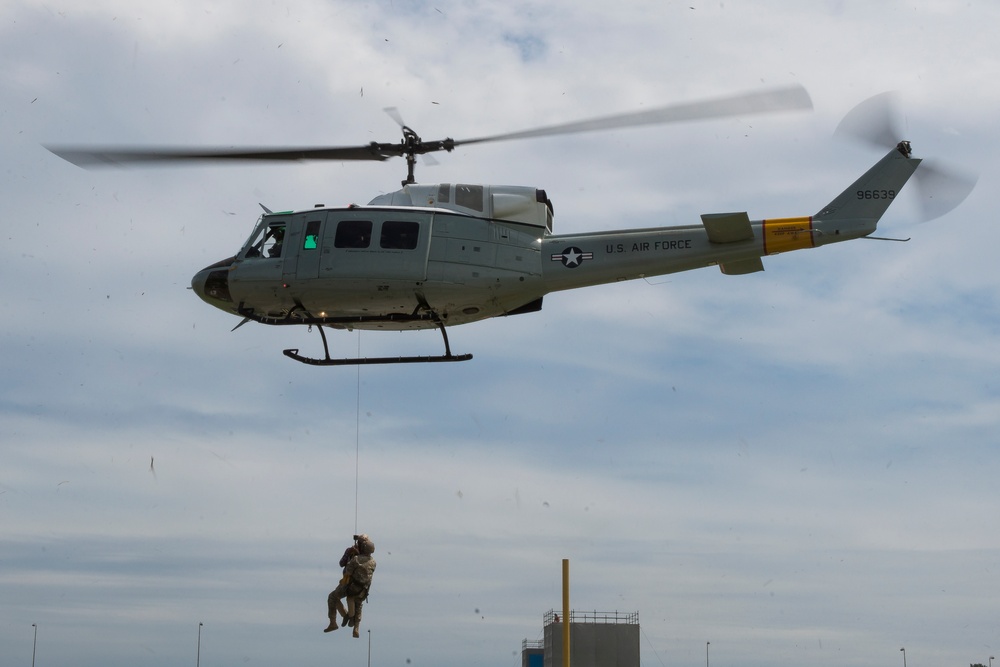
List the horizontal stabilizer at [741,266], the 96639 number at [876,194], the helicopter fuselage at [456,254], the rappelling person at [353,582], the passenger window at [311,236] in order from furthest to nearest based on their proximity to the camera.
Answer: the 96639 number at [876,194], the horizontal stabilizer at [741,266], the passenger window at [311,236], the helicopter fuselage at [456,254], the rappelling person at [353,582]

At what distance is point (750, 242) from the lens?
96.5ft

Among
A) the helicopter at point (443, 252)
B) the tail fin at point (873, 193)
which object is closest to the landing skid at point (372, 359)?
the helicopter at point (443, 252)

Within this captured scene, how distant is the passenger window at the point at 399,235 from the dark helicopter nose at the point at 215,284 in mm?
3930

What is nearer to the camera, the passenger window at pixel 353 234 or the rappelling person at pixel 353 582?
the rappelling person at pixel 353 582

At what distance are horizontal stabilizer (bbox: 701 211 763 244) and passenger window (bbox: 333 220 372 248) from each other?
756cm

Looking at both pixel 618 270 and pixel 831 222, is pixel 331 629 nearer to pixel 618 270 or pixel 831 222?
pixel 618 270

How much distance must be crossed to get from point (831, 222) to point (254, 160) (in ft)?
43.9

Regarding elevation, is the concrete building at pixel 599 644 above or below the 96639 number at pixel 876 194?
below

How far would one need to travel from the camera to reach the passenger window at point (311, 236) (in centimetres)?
2944

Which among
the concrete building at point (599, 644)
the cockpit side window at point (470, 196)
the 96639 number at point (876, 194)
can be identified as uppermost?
the 96639 number at point (876, 194)

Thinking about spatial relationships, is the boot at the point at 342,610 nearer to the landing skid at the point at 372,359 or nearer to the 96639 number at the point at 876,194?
the landing skid at the point at 372,359

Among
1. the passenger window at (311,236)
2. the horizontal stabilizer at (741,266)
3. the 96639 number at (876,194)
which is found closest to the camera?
the passenger window at (311,236)

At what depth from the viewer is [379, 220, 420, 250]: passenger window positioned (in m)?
29.0

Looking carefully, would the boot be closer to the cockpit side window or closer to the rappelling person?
the rappelling person
